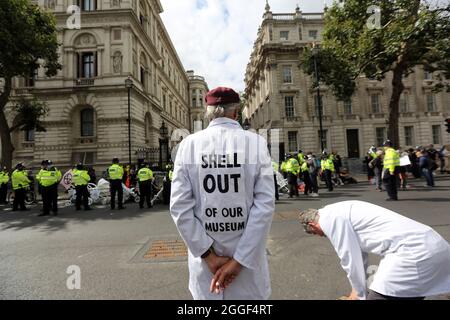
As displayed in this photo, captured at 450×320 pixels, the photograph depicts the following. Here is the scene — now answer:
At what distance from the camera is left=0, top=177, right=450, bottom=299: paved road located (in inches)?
145

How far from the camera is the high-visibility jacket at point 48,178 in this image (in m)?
11.0

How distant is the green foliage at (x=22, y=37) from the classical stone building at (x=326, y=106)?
76.2ft

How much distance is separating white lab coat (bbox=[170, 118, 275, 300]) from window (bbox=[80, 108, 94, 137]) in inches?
1179

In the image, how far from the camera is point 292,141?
3503 cm

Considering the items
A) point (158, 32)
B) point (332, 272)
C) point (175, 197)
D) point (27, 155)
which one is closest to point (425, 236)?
point (175, 197)

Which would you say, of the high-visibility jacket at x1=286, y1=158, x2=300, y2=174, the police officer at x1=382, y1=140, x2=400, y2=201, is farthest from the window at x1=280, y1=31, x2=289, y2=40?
the police officer at x1=382, y1=140, x2=400, y2=201

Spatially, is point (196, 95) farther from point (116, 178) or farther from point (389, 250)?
point (389, 250)

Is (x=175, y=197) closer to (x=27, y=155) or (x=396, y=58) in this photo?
(x=396, y=58)

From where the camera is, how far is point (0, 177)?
49.2ft

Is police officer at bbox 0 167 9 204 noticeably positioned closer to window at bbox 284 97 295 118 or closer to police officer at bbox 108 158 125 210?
police officer at bbox 108 158 125 210

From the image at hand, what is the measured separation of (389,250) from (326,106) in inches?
1400

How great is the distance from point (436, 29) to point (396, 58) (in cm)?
306

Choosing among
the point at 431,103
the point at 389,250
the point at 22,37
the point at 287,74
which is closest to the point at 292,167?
the point at 389,250

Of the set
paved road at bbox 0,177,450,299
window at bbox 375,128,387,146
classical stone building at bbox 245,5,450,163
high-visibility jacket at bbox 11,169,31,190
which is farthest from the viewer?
window at bbox 375,128,387,146
